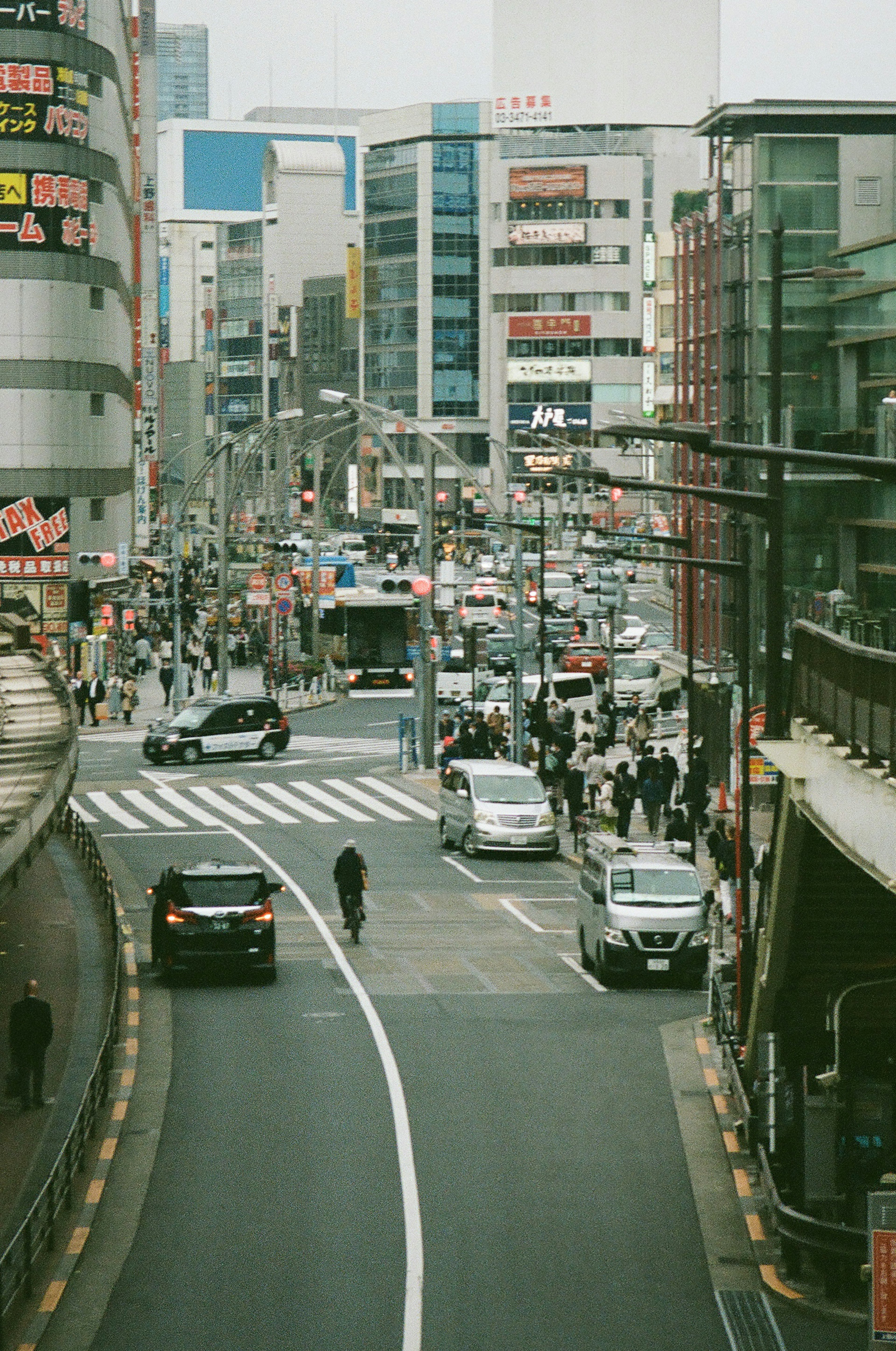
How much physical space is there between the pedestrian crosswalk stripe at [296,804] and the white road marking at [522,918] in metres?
10.9

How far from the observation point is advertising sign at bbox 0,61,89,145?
71312 millimetres

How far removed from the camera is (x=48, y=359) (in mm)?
75312

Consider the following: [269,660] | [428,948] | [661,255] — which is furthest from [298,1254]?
[661,255]

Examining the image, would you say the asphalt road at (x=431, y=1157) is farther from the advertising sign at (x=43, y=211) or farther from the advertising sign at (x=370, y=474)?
the advertising sign at (x=370, y=474)

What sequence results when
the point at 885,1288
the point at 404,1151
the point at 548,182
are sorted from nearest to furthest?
the point at 885,1288 → the point at 404,1151 → the point at 548,182

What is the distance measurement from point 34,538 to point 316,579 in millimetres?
12560

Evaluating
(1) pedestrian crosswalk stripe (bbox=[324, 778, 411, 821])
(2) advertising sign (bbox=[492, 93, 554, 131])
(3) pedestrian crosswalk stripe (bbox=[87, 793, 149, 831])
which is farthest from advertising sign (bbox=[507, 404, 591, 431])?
(3) pedestrian crosswalk stripe (bbox=[87, 793, 149, 831])

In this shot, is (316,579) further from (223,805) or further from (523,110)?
(523,110)

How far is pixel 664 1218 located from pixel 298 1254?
3381 mm

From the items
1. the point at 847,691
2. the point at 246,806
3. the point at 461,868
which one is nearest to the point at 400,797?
the point at 246,806

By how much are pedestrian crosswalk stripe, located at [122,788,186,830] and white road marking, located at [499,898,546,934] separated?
11.2 meters

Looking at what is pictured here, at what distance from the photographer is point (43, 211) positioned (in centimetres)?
7281

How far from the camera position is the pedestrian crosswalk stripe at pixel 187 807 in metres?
46.1

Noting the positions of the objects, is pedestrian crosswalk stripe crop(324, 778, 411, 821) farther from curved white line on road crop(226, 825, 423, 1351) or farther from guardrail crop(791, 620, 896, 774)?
guardrail crop(791, 620, 896, 774)
